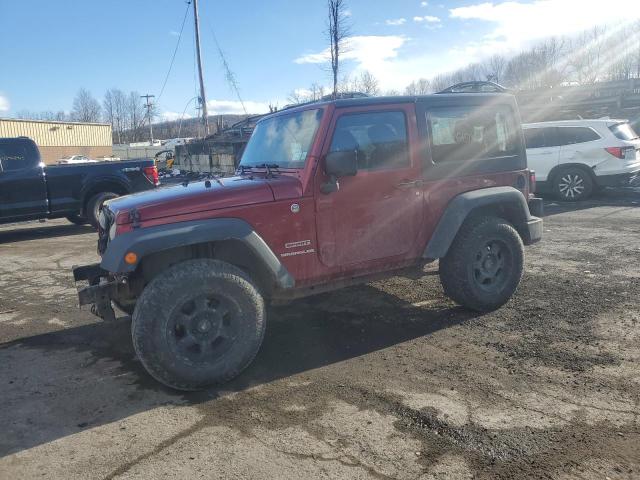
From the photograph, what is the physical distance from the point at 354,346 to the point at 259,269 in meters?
1.07

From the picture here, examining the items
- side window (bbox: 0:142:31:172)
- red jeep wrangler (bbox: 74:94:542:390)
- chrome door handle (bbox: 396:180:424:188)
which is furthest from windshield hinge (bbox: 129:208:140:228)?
side window (bbox: 0:142:31:172)

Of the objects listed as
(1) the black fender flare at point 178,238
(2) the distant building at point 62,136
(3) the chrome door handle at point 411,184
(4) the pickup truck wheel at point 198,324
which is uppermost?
(2) the distant building at point 62,136

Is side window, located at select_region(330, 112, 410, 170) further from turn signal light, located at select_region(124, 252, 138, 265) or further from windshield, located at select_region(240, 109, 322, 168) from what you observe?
turn signal light, located at select_region(124, 252, 138, 265)

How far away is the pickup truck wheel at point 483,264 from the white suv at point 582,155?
7643mm

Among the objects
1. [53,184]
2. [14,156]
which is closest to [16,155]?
[14,156]

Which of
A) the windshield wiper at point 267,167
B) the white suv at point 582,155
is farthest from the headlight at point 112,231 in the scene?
the white suv at point 582,155

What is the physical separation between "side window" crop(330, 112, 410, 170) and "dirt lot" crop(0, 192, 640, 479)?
61.0 inches

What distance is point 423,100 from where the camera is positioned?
178 inches

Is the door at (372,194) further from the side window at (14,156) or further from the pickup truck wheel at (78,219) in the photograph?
the pickup truck wheel at (78,219)

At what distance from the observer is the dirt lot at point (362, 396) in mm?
2713

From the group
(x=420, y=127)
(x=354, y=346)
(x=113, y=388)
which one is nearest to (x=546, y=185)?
(x=420, y=127)

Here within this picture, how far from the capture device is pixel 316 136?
406 centimetres

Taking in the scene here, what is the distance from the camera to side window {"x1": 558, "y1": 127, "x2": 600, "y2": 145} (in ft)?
36.9

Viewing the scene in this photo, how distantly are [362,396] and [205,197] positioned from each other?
71.1 inches
